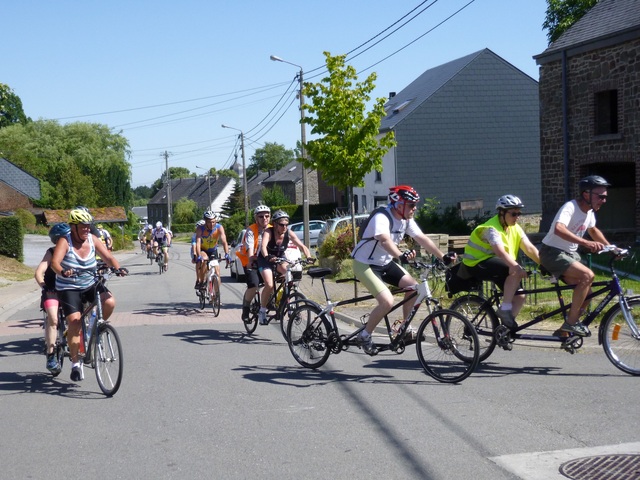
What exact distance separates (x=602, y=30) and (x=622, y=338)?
18.6 m

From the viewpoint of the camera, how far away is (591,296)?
7980mm

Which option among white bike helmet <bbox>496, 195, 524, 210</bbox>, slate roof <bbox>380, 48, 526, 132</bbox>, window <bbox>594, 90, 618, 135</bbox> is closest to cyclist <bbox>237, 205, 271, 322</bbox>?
white bike helmet <bbox>496, 195, 524, 210</bbox>

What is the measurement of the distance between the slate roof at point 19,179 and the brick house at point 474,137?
44562 millimetres

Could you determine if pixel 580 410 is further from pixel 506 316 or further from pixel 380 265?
pixel 380 265

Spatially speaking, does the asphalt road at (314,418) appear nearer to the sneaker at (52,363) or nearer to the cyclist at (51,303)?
the sneaker at (52,363)

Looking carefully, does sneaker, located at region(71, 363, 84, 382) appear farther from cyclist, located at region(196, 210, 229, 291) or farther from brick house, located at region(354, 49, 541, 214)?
brick house, located at region(354, 49, 541, 214)

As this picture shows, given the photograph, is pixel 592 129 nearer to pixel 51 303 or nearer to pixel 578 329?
pixel 578 329

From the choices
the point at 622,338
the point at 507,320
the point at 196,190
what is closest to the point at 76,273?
the point at 507,320

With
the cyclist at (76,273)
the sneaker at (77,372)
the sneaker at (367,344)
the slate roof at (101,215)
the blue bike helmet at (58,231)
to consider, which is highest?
the slate roof at (101,215)

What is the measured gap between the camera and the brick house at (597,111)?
2308 centimetres

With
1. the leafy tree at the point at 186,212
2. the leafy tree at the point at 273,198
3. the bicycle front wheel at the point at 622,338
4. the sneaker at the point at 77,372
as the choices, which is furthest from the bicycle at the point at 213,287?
the leafy tree at the point at 186,212

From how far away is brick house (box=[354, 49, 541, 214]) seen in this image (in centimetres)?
4488

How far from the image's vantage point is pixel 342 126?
17438 mm

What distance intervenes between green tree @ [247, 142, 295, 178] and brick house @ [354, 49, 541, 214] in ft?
366
